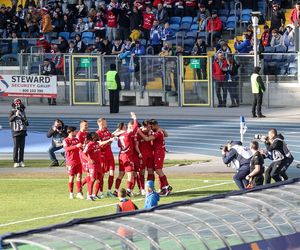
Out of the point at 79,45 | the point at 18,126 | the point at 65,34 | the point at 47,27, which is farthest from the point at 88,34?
the point at 18,126

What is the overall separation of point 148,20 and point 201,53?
442 cm

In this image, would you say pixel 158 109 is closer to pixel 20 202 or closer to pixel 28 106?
pixel 28 106

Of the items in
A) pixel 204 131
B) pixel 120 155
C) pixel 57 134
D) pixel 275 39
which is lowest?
pixel 204 131

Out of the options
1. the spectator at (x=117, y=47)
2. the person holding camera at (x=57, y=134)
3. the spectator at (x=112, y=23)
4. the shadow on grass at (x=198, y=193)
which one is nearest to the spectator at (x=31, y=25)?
the spectator at (x=112, y=23)

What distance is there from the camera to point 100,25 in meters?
50.9

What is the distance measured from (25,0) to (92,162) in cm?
2951

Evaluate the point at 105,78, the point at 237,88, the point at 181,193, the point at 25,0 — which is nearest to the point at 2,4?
the point at 25,0

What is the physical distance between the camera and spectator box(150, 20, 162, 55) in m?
48.3

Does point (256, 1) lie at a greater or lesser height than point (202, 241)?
greater

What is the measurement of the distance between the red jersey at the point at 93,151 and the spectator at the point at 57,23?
24298 millimetres

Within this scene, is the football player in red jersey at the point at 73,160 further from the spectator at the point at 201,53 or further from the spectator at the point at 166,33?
the spectator at the point at 166,33

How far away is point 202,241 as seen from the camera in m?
17.3

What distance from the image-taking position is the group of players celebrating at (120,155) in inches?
1128

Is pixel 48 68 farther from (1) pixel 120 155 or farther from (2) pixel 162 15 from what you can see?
(1) pixel 120 155
